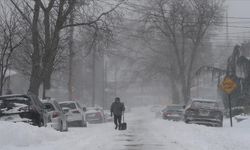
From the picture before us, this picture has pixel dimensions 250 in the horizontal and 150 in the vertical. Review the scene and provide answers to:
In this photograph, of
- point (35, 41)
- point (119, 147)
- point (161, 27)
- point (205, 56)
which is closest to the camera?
point (119, 147)

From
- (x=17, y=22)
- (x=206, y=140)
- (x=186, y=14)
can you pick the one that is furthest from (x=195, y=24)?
(x=206, y=140)

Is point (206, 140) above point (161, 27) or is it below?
below

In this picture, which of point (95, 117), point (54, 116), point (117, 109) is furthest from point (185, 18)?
point (54, 116)

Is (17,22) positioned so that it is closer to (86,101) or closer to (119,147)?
(119,147)

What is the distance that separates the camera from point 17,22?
41594 millimetres

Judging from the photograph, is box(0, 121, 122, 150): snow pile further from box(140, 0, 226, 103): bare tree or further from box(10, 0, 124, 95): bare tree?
box(140, 0, 226, 103): bare tree

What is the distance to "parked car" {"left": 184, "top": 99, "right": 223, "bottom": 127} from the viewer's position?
3547 cm

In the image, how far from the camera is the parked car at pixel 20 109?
73.6 feet

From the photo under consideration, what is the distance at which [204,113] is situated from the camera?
35.6 m

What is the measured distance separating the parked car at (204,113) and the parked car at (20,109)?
1450 cm

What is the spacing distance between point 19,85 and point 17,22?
49.4m

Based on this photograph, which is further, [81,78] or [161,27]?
[81,78]

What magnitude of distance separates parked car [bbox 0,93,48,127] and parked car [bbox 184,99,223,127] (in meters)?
14.5

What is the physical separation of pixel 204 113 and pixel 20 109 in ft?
49.9
